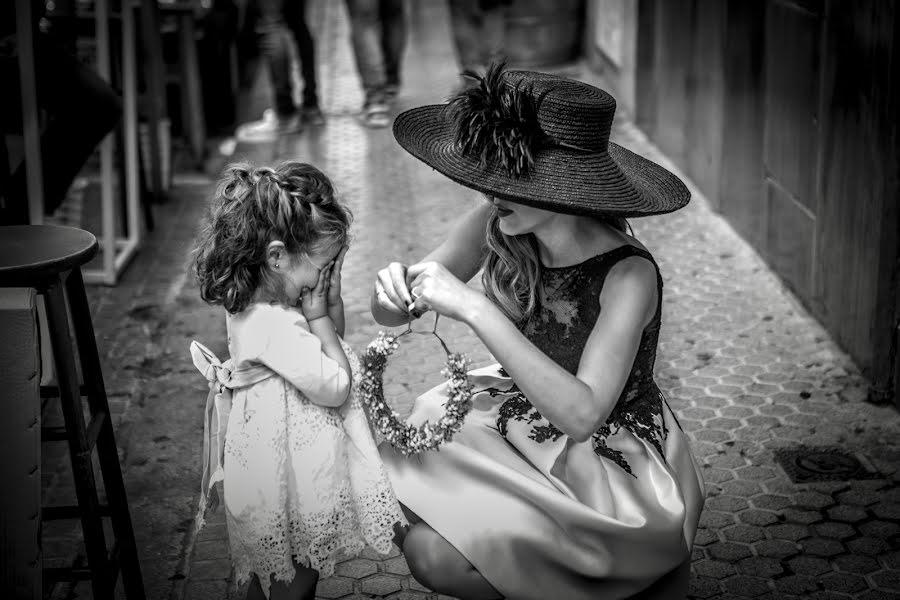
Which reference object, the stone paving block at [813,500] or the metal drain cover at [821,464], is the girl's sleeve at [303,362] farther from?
the metal drain cover at [821,464]

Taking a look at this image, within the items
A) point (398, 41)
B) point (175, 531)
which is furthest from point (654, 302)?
point (398, 41)

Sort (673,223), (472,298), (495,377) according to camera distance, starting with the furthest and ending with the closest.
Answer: (673,223) < (495,377) < (472,298)

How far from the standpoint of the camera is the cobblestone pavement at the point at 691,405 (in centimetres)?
336

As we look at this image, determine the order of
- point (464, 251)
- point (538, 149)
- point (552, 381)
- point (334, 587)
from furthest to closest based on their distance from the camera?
1. point (334, 587)
2. point (464, 251)
3. point (538, 149)
4. point (552, 381)

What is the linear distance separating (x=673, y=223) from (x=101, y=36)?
325 centimetres

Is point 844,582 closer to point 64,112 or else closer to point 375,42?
point 64,112

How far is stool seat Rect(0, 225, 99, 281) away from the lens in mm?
2416

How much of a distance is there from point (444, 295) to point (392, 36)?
6.74 metres

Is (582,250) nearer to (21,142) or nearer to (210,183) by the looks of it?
(21,142)

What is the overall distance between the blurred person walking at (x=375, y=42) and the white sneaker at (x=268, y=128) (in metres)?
0.56

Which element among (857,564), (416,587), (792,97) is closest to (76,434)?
(416,587)

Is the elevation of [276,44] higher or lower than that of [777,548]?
higher

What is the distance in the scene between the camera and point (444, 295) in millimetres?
2467

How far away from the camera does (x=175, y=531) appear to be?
144 inches
